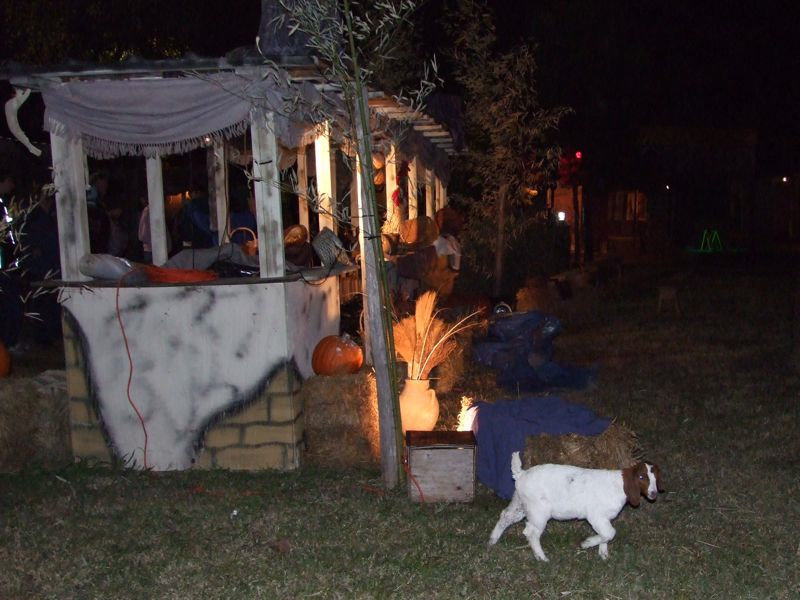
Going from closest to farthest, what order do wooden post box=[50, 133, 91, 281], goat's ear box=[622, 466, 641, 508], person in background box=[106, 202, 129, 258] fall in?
goat's ear box=[622, 466, 641, 508] → wooden post box=[50, 133, 91, 281] → person in background box=[106, 202, 129, 258]

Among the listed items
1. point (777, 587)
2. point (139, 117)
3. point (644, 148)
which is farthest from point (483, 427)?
point (644, 148)

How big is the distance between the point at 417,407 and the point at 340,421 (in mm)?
588

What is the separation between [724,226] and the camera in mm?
31766

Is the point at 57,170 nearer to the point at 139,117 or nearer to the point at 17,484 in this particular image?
the point at 139,117

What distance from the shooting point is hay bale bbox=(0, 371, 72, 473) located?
624 cm

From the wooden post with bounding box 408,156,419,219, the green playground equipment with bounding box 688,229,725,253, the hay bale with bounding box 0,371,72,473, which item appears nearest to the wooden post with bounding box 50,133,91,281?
the hay bale with bounding box 0,371,72,473

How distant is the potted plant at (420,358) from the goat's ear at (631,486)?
202 centimetres

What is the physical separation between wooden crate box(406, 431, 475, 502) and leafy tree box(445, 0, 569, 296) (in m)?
8.77

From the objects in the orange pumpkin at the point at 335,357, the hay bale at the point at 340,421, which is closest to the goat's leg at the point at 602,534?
the hay bale at the point at 340,421

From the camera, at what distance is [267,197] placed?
607 centimetres

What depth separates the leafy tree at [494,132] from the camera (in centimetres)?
1357

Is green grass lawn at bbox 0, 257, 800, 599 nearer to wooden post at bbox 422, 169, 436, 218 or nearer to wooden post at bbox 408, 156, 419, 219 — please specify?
wooden post at bbox 408, 156, 419, 219

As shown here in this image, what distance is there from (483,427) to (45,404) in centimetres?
323

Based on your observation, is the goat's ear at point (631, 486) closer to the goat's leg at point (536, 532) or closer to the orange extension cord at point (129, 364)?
the goat's leg at point (536, 532)
